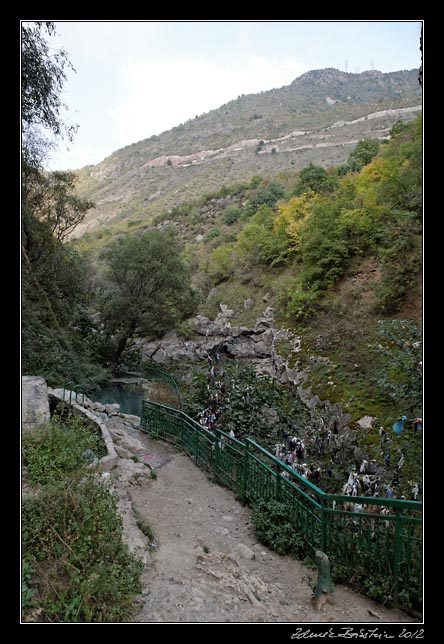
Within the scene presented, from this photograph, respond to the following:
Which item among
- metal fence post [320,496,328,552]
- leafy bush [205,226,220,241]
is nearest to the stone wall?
metal fence post [320,496,328,552]

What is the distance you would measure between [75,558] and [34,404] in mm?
6411

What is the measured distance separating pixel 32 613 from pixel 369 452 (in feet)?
20.6

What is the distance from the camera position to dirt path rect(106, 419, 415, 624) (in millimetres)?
3559

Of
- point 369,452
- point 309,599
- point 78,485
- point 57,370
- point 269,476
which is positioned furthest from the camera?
point 57,370

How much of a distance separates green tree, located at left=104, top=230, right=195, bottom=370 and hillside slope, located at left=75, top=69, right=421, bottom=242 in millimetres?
31408

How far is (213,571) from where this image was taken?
4.38 metres

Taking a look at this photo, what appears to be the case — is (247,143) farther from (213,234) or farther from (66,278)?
(66,278)

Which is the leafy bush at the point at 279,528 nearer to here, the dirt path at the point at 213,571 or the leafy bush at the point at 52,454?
the dirt path at the point at 213,571

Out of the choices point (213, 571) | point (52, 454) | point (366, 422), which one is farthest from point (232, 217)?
point (213, 571)

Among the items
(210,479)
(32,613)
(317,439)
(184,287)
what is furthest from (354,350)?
(184,287)

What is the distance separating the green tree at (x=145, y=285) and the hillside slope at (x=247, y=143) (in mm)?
31408

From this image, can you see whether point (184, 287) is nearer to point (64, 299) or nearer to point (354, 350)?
point (64, 299)
